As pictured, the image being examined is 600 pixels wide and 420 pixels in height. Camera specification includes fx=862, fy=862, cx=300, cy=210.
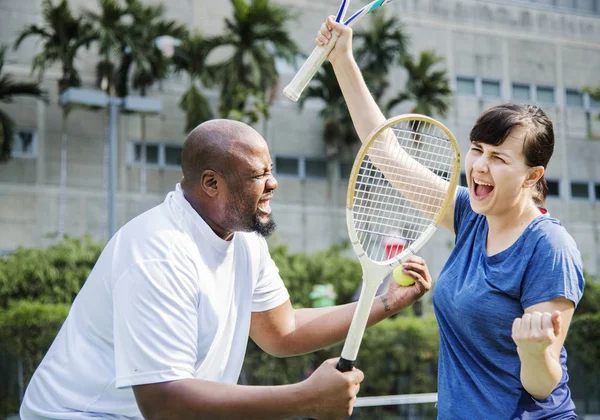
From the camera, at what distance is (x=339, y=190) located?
107 ft

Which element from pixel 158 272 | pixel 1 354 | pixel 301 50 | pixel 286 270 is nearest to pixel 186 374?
pixel 158 272

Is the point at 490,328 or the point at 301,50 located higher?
the point at 301,50

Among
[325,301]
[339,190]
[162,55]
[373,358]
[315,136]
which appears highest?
[162,55]

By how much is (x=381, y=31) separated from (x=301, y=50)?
303 centimetres

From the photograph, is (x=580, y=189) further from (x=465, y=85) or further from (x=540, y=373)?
(x=540, y=373)

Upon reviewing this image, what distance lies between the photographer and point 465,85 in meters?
35.2

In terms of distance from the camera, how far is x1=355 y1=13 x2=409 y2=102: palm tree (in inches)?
1240

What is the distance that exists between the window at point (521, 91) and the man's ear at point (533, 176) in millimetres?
33558

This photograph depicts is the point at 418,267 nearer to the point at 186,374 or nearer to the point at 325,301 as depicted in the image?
the point at 186,374

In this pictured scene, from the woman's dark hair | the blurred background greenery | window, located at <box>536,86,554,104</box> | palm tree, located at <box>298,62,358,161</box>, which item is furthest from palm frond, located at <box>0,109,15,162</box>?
the woman's dark hair

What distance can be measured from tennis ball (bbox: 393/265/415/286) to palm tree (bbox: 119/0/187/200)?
2425 cm

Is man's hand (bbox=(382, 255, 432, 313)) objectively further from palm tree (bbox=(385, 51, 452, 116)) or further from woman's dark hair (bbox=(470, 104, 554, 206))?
palm tree (bbox=(385, 51, 452, 116))

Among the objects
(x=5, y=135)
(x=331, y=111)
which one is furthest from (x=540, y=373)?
(x=331, y=111)

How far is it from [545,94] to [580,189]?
4.28 meters
